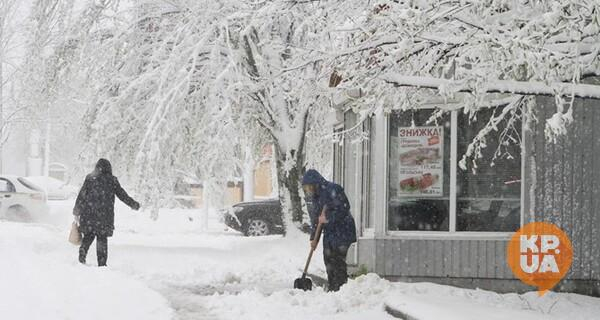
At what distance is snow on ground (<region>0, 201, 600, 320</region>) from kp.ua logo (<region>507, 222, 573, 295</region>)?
0.45m

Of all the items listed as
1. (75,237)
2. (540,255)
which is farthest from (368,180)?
(75,237)

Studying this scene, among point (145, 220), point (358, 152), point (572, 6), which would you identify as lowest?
point (145, 220)

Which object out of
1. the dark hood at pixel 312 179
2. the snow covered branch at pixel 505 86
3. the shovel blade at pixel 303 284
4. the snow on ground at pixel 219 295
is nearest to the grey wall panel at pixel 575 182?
the snow on ground at pixel 219 295

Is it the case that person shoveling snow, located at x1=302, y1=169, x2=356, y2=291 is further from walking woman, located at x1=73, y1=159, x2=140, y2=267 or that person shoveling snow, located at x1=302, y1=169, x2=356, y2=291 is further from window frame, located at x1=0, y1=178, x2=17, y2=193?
window frame, located at x1=0, y1=178, x2=17, y2=193

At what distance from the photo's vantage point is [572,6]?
6.15 m

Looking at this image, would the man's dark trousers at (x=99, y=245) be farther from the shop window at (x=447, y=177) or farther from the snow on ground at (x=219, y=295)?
the shop window at (x=447, y=177)

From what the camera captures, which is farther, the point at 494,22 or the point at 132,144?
the point at 132,144

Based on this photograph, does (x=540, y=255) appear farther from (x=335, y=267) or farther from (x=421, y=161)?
(x=335, y=267)

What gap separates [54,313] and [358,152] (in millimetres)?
5883

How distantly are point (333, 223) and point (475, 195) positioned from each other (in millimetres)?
2061

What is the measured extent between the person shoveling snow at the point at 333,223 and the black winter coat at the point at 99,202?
325 cm

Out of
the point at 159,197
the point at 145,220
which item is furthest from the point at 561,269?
the point at 145,220

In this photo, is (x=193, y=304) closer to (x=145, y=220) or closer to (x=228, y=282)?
(x=228, y=282)

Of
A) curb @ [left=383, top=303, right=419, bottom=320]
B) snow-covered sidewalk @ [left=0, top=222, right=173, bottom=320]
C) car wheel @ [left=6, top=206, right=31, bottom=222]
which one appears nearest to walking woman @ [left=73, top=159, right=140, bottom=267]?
snow-covered sidewalk @ [left=0, top=222, right=173, bottom=320]
